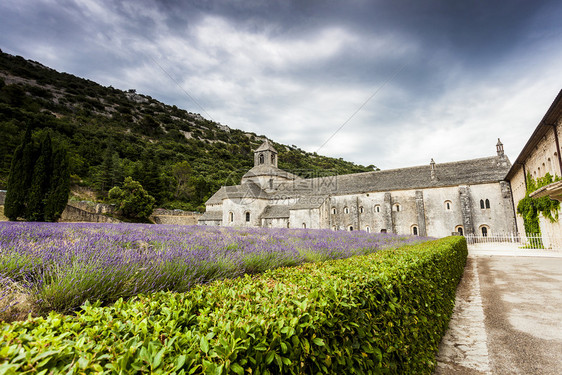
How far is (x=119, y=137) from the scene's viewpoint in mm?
53250

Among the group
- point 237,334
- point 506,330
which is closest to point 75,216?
point 237,334

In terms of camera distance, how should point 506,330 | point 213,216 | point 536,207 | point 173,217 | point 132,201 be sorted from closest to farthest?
1. point 506,330
2. point 536,207
3. point 132,201
4. point 213,216
5. point 173,217

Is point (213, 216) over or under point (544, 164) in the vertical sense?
under

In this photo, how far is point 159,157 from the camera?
185 ft

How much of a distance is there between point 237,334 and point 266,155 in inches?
1554

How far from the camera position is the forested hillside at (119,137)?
126 feet

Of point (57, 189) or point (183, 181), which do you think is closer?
point (57, 189)

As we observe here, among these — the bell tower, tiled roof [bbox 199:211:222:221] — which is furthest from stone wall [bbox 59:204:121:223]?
the bell tower

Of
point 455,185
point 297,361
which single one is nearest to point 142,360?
point 297,361

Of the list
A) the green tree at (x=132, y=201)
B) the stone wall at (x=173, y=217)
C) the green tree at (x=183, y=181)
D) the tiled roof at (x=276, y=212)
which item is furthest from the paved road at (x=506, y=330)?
the green tree at (x=183, y=181)

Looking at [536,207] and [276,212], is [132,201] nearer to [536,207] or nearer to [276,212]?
[276,212]

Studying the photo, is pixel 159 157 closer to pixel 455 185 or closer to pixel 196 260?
pixel 455 185

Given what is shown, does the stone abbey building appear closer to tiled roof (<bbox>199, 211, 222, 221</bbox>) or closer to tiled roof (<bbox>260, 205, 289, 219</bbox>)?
tiled roof (<bbox>260, 205, 289, 219</bbox>)

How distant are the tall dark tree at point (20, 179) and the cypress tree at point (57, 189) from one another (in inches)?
45.6
